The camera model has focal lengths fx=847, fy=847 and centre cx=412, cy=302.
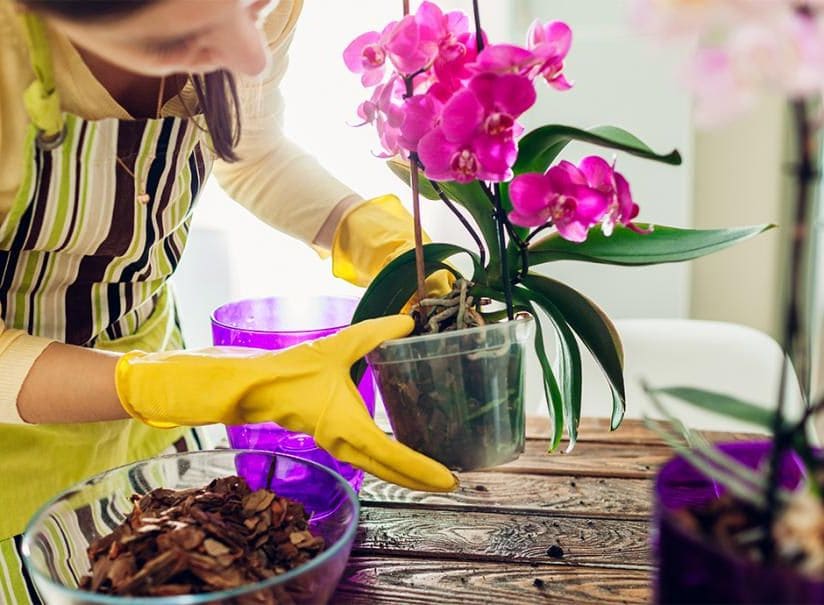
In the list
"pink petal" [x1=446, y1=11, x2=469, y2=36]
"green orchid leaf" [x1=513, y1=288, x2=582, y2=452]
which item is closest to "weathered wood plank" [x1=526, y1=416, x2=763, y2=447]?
"green orchid leaf" [x1=513, y1=288, x2=582, y2=452]

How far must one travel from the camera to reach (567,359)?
810 mm

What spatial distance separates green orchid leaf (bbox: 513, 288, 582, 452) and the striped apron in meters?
0.38

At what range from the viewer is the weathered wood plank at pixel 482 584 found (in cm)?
67

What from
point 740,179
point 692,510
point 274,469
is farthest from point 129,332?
point 740,179

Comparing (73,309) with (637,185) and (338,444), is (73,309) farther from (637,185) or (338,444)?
(637,185)

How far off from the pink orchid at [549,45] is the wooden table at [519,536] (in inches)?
16.1

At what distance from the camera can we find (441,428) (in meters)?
0.69

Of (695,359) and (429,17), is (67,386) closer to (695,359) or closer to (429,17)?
(429,17)

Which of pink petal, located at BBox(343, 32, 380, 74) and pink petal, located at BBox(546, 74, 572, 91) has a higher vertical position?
pink petal, located at BBox(343, 32, 380, 74)

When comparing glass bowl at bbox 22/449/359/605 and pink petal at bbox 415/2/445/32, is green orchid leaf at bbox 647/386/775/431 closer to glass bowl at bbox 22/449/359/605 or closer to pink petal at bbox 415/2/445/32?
glass bowl at bbox 22/449/359/605

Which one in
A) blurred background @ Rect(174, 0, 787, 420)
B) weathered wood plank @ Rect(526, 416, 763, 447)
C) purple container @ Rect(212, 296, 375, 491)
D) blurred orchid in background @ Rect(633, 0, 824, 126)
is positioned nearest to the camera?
blurred orchid in background @ Rect(633, 0, 824, 126)

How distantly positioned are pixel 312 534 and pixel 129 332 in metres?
0.44

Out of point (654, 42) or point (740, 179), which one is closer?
point (654, 42)

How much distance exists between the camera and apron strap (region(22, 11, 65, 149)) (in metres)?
0.65
